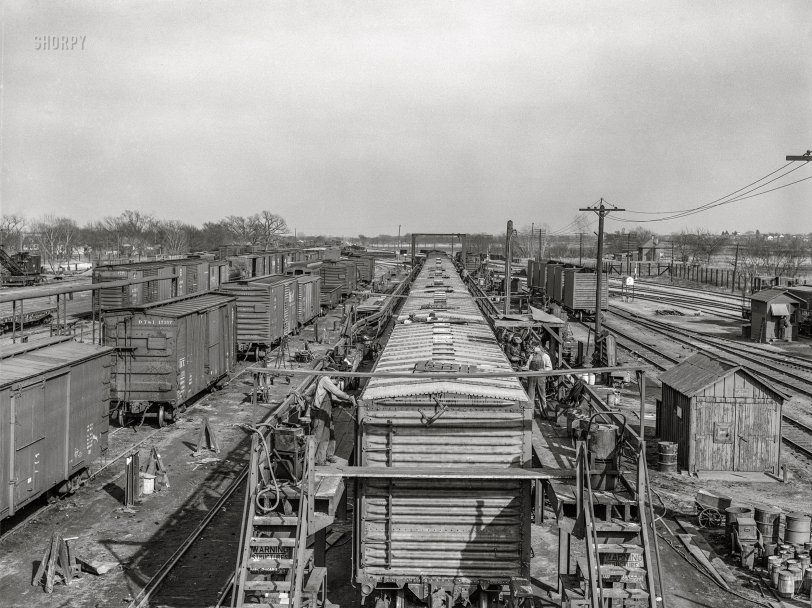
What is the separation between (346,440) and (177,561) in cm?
573

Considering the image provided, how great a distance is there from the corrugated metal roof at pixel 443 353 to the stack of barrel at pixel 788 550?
6.02 metres

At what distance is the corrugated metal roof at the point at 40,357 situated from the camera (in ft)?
48.3

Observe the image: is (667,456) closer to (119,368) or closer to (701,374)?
(701,374)

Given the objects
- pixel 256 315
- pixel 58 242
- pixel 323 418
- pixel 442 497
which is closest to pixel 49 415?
pixel 323 418

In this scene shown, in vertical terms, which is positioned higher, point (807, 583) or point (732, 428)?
point (732, 428)

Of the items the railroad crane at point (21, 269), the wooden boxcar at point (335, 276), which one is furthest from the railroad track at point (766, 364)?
the railroad crane at point (21, 269)

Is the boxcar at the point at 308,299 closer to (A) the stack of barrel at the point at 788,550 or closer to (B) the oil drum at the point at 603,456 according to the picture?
(A) the stack of barrel at the point at 788,550

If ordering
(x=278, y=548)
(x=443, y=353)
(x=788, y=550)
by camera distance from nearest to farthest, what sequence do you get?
(x=278, y=548), (x=443, y=353), (x=788, y=550)

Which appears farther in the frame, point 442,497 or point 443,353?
point 443,353

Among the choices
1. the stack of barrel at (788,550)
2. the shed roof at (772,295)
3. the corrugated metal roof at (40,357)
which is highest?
the shed roof at (772,295)

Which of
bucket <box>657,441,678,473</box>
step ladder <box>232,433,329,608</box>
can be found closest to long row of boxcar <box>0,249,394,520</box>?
step ladder <box>232,433,329,608</box>

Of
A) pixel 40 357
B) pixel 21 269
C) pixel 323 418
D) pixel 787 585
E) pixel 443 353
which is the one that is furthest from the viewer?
pixel 21 269

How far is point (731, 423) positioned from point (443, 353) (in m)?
10.9

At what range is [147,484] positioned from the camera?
17.5 metres
